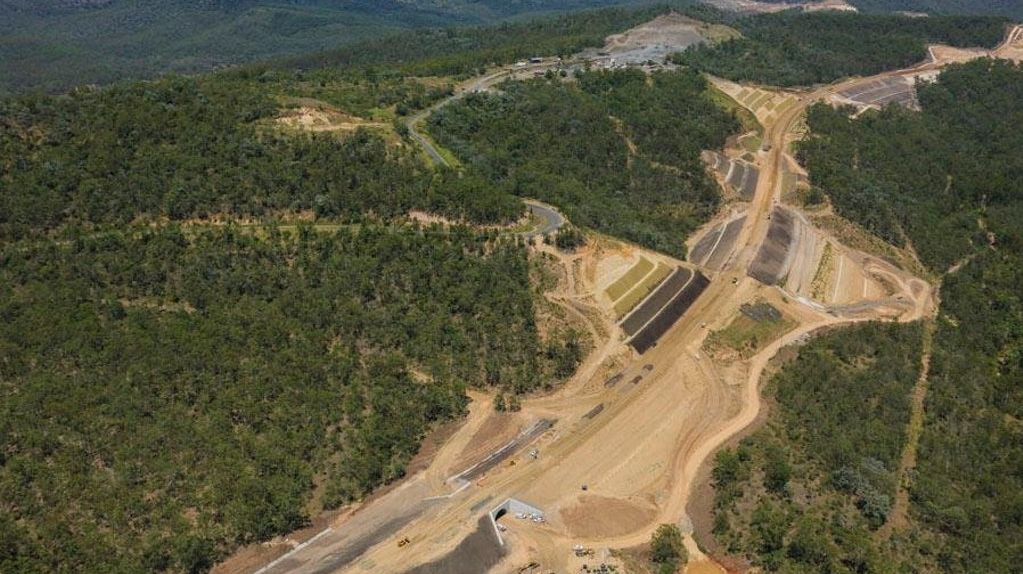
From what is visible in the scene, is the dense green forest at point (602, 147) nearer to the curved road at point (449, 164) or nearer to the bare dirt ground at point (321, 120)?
the curved road at point (449, 164)

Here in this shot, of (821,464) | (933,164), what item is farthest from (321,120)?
(933,164)

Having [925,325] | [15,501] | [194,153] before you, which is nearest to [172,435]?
[15,501]

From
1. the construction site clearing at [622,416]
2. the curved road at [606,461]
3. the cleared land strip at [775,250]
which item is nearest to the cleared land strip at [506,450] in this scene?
the construction site clearing at [622,416]

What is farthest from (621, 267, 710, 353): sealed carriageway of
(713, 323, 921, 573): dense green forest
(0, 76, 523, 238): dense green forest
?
(0, 76, 523, 238): dense green forest

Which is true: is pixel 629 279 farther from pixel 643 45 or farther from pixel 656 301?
pixel 643 45

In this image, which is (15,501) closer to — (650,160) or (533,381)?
(533,381)
